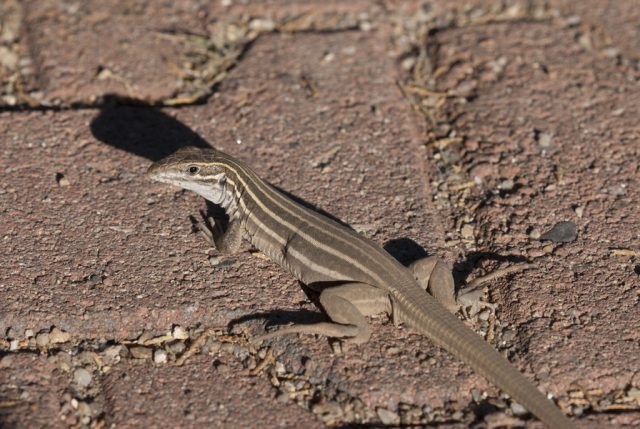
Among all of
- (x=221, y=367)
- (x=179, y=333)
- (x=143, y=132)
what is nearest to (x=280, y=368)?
(x=221, y=367)

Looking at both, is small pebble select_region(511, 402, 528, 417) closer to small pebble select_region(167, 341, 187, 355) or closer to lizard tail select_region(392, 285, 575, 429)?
lizard tail select_region(392, 285, 575, 429)

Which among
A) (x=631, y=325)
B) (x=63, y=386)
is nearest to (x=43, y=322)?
(x=63, y=386)

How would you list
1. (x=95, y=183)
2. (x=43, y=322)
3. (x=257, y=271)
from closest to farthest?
1. (x=43, y=322)
2. (x=257, y=271)
3. (x=95, y=183)

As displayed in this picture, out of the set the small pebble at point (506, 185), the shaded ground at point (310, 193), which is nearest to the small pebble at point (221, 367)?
the shaded ground at point (310, 193)

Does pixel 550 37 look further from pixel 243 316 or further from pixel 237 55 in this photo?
pixel 243 316

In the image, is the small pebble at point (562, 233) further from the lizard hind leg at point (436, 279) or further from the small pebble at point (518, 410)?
the small pebble at point (518, 410)

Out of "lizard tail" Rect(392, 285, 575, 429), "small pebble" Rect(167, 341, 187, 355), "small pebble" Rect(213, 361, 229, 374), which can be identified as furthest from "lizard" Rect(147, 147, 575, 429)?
"small pebble" Rect(167, 341, 187, 355)
